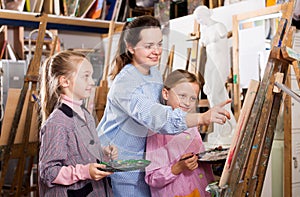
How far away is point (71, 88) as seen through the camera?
180 cm

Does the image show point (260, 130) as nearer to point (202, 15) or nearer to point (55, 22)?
point (202, 15)

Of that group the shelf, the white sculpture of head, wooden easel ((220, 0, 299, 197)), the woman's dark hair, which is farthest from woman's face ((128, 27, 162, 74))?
the shelf

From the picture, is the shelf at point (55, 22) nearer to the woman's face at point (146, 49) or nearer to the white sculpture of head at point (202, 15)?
the white sculpture of head at point (202, 15)

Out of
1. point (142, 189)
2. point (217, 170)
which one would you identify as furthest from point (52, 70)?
point (217, 170)

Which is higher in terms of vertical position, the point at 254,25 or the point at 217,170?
the point at 254,25

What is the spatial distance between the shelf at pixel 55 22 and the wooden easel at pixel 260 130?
1640 mm

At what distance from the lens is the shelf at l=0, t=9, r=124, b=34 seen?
3404 mm

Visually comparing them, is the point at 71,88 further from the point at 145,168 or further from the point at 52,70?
the point at 145,168

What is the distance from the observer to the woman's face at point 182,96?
164 cm

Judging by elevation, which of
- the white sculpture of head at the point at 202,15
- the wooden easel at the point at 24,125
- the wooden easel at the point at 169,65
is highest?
the white sculpture of head at the point at 202,15

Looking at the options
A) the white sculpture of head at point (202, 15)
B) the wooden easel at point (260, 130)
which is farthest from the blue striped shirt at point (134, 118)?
the white sculpture of head at point (202, 15)

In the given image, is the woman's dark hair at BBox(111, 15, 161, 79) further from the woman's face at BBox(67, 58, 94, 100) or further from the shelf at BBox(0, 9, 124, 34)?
the shelf at BBox(0, 9, 124, 34)

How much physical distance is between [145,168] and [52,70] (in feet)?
1.79

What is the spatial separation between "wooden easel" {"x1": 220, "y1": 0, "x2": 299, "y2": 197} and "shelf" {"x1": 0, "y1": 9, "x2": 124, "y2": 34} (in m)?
1.64
